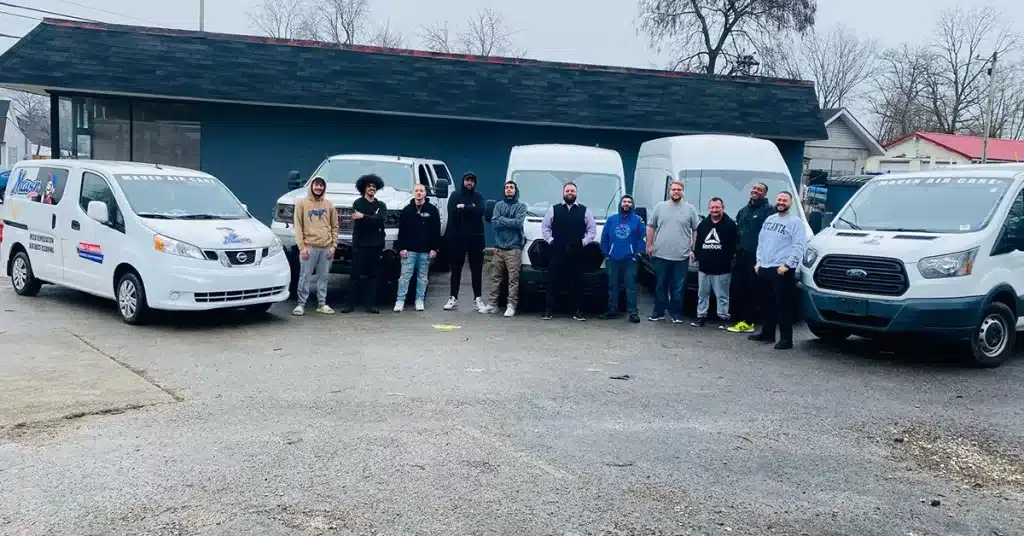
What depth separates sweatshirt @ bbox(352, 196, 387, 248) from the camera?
11.1m

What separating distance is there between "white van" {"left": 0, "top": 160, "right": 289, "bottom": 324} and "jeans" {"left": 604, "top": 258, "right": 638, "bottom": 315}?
4.14m

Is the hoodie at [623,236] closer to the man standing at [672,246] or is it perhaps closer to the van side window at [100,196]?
the man standing at [672,246]

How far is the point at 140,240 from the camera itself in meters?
9.77

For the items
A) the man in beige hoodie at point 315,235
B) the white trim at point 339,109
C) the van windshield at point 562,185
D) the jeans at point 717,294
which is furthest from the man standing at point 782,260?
the white trim at point 339,109

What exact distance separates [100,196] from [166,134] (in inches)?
355

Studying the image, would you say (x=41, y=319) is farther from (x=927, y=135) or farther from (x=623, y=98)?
(x=927, y=135)

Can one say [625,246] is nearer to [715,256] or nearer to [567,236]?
[567,236]

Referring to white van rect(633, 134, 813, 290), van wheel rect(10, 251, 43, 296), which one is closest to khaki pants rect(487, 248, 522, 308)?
white van rect(633, 134, 813, 290)

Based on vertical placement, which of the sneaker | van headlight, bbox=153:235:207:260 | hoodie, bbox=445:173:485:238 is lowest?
the sneaker

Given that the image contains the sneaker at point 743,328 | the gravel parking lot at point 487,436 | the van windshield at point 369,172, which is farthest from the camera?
the van windshield at point 369,172

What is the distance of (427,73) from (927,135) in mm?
36074

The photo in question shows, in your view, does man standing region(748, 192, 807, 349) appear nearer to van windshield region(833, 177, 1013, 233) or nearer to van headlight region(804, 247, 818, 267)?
van headlight region(804, 247, 818, 267)

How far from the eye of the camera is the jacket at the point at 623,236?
11055 millimetres

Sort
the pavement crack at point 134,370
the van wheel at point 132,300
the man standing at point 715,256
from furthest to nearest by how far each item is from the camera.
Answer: the man standing at point 715,256 < the van wheel at point 132,300 < the pavement crack at point 134,370
